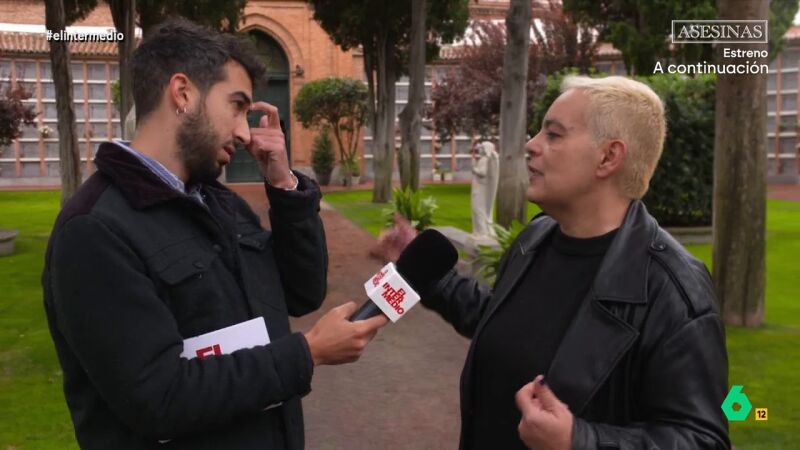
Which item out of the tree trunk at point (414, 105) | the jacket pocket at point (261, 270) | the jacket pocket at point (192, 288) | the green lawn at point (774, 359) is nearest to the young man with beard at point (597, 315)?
the jacket pocket at point (261, 270)

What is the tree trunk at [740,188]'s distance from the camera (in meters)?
6.74

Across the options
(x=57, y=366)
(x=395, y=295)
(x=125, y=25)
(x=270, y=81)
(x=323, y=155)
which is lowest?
(x=57, y=366)

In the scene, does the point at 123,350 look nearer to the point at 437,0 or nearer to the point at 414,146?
the point at 414,146

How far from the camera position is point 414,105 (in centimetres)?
1922

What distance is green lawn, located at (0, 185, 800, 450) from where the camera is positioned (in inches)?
185

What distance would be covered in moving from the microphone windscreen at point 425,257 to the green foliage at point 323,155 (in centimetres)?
2755

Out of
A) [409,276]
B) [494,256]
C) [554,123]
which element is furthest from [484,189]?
[554,123]

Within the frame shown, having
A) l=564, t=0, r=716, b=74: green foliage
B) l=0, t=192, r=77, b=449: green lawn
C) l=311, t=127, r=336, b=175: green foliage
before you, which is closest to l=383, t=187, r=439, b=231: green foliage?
l=0, t=192, r=77, b=449: green lawn

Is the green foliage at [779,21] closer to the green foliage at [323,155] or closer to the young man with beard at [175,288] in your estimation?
the green foliage at [323,155]

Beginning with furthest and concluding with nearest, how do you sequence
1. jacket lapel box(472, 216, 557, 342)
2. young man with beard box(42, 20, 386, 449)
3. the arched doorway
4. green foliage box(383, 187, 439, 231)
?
the arched doorway → green foliage box(383, 187, 439, 231) → jacket lapel box(472, 216, 557, 342) → young man with beard box(42, 20, 386, 449)

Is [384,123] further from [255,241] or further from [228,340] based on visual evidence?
[228,340]

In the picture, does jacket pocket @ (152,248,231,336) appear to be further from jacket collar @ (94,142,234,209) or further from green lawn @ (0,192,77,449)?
green lawn @ (0,192,77,449)

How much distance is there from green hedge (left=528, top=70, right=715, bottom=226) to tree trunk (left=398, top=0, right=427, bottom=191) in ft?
21.7

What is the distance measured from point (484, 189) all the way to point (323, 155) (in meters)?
18.1
